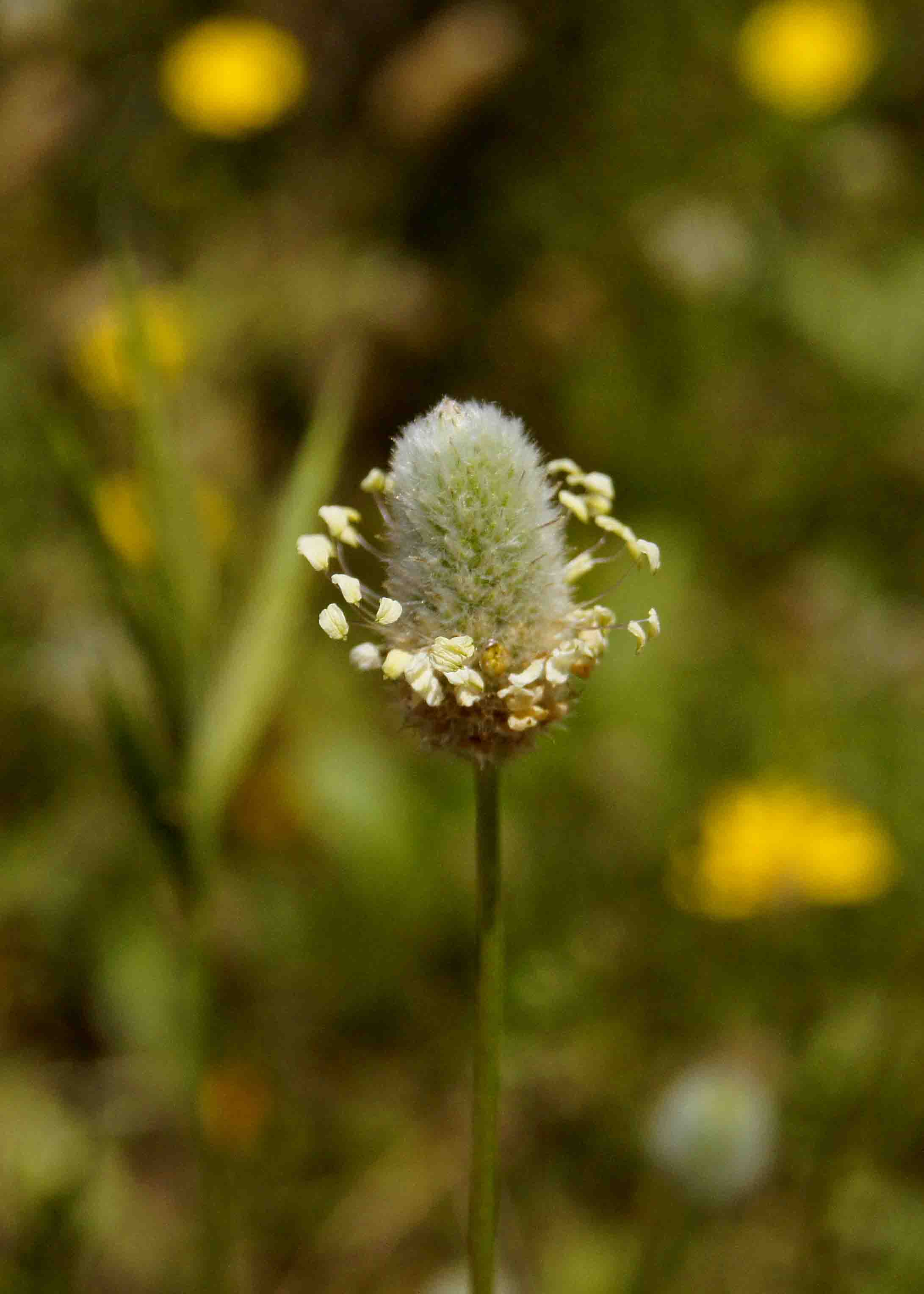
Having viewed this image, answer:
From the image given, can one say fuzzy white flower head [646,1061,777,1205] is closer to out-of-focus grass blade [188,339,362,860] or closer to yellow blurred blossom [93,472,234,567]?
out-of-focus grass blade [188,339,362,860]

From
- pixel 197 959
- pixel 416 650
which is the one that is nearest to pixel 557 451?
pixel 197 959

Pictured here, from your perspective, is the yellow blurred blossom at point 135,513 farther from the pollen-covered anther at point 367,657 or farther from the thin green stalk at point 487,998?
the thin green stalk at point 487,998

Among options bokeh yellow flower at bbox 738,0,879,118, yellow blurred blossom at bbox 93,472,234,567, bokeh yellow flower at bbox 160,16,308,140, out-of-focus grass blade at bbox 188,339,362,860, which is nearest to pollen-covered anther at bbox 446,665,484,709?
out-of-focus grass blade at bbox 188,339,362,860

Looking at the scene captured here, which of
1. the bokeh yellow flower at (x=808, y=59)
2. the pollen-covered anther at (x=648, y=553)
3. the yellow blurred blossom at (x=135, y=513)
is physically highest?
the bokeh yellow flower at (x=808, y=59)

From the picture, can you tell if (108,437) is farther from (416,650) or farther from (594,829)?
(416,650)

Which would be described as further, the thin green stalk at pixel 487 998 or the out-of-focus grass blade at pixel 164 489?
the out-of-focus grass blade at pixel 164 489

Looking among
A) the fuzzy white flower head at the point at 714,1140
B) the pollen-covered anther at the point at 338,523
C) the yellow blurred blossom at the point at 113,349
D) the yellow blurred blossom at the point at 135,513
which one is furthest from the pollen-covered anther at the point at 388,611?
the yellow blurred blossom at the point at 113,349
